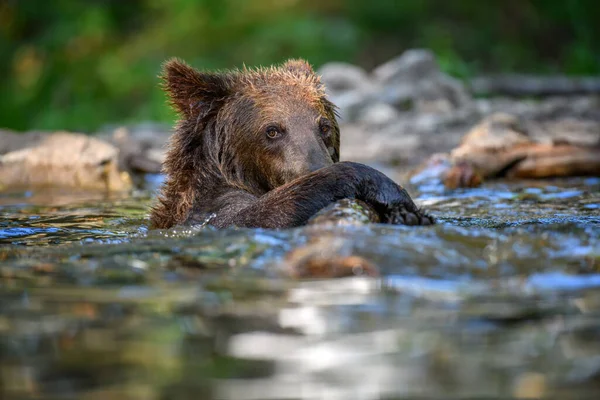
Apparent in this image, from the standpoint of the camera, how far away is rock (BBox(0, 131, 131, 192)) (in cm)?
1005

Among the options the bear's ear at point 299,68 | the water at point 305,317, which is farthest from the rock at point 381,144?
the water at point 305,317

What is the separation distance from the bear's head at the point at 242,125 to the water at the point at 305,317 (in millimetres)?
1426

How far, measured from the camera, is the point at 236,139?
632 centimetres

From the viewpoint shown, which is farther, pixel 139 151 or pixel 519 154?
pixel 139 151

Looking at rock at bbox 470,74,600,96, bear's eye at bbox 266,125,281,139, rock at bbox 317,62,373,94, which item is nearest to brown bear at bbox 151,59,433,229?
bear's eye at bbox 266,125,281,139

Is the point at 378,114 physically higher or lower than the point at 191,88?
higher

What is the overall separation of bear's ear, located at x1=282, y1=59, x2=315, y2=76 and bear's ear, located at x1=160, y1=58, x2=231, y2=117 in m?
0.59

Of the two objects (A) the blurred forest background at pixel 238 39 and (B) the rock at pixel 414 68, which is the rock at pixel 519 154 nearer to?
(B) the rock at pixel 414 68

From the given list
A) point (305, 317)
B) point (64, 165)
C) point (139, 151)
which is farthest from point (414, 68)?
point (305, 317)

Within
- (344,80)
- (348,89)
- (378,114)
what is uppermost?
(344,80)

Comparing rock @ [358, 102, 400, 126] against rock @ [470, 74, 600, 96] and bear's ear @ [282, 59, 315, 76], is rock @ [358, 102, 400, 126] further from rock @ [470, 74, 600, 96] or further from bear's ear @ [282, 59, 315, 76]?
bear's ear @ [282, 59, 315, 76]

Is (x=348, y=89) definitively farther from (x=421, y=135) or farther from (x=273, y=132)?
(x=273, y=132)

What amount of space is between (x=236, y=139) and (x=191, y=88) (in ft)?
1.61

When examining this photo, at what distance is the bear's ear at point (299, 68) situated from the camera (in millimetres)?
6859
